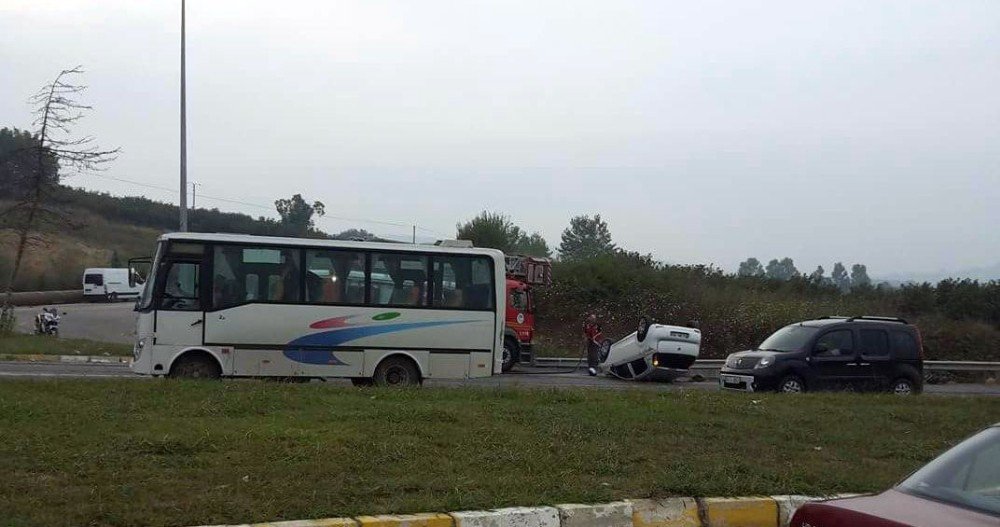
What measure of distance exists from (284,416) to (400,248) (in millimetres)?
7753

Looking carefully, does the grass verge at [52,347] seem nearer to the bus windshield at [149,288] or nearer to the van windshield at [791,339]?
the bus windshield at [149,288]

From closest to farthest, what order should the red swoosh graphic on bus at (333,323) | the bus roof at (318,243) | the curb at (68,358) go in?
the bus roof at (318,243)
the red swoosh graphic on bus at (333,323)
the curb at (68,358)

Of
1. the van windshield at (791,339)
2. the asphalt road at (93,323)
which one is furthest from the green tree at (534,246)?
the van windshield at (791,339)

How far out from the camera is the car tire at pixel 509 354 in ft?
85.4

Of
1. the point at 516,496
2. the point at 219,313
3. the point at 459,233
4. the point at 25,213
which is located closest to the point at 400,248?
the point at 219,313

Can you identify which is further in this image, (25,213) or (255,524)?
(25,213)

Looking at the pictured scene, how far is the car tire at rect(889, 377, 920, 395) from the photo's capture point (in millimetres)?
20250

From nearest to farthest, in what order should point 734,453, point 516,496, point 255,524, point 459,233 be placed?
point 255,524 < point 516,496 < point 734,453 < point 459,233

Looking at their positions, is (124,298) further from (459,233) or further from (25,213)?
(25,213)

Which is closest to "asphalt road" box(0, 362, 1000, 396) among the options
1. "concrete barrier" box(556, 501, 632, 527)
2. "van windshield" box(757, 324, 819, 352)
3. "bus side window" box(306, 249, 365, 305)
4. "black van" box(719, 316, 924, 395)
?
"black van" box(719, 316, 924, 395)

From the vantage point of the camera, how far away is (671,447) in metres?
9.97

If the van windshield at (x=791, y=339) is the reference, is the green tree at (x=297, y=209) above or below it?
above

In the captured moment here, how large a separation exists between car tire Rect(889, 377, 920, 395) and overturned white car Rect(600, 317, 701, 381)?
183 inches

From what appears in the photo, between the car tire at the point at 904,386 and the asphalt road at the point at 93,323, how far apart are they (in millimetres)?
24320
